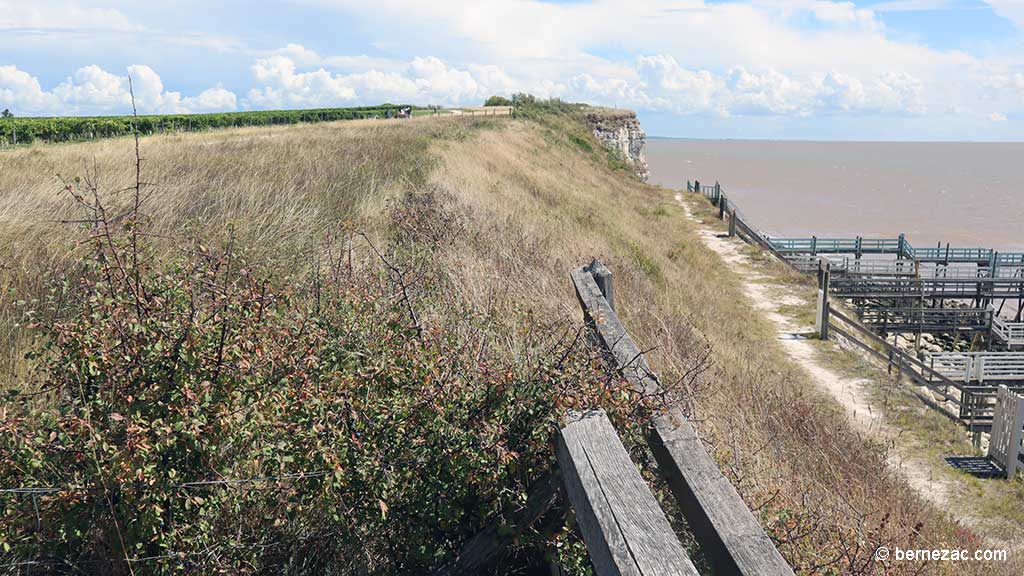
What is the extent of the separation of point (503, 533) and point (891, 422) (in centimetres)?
1067

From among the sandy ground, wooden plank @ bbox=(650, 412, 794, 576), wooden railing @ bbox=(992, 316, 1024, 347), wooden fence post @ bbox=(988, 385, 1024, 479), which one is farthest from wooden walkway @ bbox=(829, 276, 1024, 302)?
wooden plank @ bbox=(650, 412, 794, 576)

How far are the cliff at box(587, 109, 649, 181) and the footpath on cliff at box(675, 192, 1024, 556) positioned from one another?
40.5 meters

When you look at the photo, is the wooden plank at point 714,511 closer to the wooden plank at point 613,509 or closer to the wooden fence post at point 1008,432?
the wooden plank at point 613,509

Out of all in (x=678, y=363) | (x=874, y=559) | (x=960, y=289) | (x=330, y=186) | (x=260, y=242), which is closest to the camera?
(x=874, y=559)

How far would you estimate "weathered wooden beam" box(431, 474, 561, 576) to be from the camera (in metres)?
2.89

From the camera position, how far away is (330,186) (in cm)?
1070

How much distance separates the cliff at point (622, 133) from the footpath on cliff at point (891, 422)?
4055 centimetres

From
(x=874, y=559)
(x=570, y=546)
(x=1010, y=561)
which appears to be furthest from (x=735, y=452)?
(x=1010, y=561)

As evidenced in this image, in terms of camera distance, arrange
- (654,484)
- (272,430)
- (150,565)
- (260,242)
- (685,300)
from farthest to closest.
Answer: (685,300) → (260,242) → (654,484) → (272,430) → (150,565)

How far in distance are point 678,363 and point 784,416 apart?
1604 millimetres

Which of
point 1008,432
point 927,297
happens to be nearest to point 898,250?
point 927,297

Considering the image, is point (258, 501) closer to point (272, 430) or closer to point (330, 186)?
point (272, 430)

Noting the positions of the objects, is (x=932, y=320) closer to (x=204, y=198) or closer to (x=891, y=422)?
(x=891, y=422)

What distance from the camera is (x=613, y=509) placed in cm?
195
